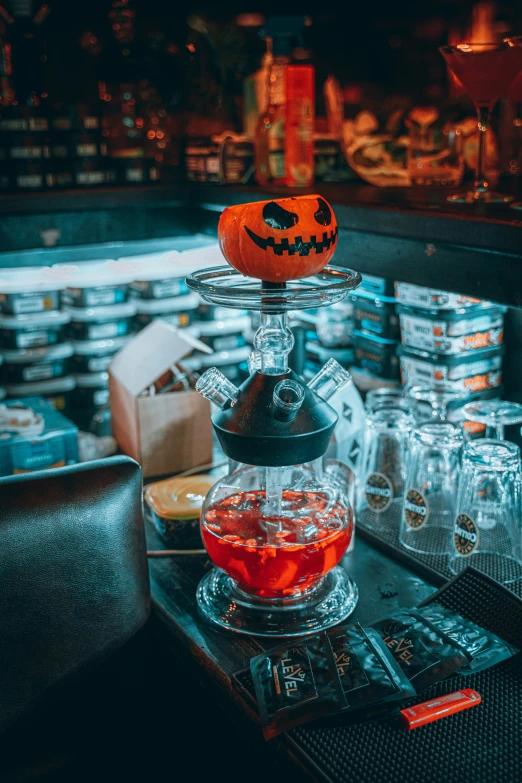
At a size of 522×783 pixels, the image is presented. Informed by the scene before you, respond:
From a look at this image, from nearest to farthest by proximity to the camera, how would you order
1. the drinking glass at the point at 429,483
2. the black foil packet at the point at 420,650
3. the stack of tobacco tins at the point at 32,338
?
the black foil packet at the point at 420,650 → the drinking glass at the point at 429,483 → the stack of tobacco tins at the point at 32,338

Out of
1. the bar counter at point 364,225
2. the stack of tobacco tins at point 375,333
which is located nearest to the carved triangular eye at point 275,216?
the bar counter at point 364,225

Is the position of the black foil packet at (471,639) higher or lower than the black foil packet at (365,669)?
lower

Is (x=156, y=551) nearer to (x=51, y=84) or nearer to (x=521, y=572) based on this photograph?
(x=521, y=572)

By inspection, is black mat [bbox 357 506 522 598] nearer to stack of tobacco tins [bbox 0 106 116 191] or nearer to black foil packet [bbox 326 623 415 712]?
black foil packet [bbox 326 623 415 712]

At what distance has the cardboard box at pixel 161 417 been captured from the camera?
6.02 feet

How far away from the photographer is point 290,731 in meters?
0.99

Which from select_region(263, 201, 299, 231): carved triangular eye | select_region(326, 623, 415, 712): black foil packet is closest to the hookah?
select_region(263, 201, 299, 231): carved triangular eye

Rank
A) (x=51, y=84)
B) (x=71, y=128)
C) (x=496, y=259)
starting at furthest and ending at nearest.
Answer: (x=51, y=84), (x=71, y=128), (x=496, y=259)

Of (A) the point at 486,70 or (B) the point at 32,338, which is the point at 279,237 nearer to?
(A) the point at 486,70

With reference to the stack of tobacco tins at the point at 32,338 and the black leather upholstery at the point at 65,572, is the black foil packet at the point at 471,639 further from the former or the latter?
the stack of tobacco tins at the point at 32,338

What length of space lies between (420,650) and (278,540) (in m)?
0.26

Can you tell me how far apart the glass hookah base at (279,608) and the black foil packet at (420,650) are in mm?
103

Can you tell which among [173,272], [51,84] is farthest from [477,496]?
[51,84]

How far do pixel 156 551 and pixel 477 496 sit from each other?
609 millimetres
